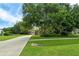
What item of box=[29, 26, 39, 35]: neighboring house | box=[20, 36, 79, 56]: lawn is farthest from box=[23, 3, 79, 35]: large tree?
box=[20, 36, 79, 56]: lawn

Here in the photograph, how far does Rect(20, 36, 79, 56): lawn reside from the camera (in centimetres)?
528

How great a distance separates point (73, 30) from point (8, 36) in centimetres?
201

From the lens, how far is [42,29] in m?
6.70

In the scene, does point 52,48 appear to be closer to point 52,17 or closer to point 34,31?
point 34,31

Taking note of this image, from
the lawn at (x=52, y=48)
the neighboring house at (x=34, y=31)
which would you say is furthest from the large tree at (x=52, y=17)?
the lawn at (x=52, y=48)

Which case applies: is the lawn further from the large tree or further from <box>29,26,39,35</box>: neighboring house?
the large tree

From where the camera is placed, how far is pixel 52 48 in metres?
5.92

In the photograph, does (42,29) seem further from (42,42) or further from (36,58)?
(36,58)

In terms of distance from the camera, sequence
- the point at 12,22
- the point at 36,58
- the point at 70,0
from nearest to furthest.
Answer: the point at 36,58 < the point at 70,0 < the point at 12,22

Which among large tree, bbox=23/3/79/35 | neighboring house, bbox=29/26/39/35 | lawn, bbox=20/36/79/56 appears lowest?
lawn, bbox=20/36/79/56

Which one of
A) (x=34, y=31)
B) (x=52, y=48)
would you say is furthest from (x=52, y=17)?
(x=52, y=48)

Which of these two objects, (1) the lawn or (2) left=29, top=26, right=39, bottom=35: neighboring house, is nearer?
(1) the lawn

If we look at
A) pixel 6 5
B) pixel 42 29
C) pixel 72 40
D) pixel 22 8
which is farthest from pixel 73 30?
pixel 6 5

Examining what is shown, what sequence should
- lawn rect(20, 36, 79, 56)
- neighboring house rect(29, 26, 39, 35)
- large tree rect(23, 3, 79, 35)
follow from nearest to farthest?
lawn rect(20, 36, 79, 56) → neighboring house rect(29, 26, 39, 35) → large tree rect(23, 3, 79, 35)
